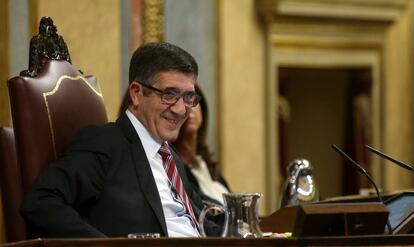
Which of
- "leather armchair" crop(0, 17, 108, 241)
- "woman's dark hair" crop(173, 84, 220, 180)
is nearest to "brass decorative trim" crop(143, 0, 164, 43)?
"woman's dark hair" crop(173, 84, 220, 180)

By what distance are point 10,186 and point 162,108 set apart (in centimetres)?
51

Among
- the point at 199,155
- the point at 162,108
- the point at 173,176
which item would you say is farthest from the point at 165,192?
the point at 199,155

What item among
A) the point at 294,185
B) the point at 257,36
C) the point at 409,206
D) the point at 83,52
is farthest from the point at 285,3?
the point at 409,206

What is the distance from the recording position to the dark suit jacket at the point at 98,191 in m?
3.05

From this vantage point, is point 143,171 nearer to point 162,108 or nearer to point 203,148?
point 162,108

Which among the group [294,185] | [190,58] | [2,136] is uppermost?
[190,58]

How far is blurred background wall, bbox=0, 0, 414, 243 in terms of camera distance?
5750mm

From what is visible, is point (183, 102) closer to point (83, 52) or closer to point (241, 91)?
point (83, 52)

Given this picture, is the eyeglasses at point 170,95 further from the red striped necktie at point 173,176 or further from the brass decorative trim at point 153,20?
the brass decorative trim at point 153,20

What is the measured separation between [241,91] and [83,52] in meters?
1.42

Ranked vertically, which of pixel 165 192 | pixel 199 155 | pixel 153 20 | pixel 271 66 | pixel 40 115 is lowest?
pixel 199 155

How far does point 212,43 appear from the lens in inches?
263

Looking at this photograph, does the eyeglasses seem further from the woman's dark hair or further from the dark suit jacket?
the woman's dark hair

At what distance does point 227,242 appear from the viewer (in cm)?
253
